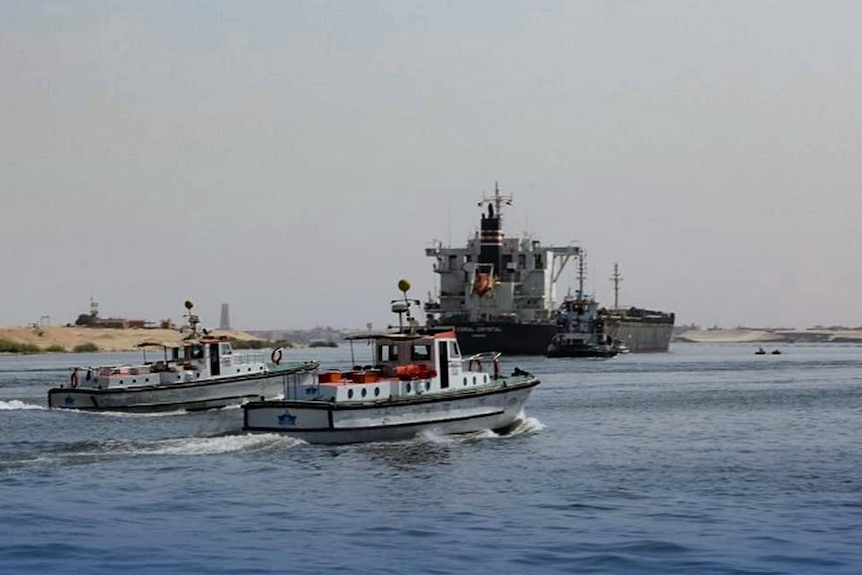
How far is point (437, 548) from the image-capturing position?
2689cm

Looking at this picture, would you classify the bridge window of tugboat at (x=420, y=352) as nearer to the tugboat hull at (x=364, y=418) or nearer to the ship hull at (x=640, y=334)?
the tugboat hull at (x=364, y=418)

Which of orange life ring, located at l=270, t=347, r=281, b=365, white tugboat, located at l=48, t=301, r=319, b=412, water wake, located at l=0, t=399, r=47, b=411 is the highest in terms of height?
orange life ring, located at l=270, t=347, r=281, b=365

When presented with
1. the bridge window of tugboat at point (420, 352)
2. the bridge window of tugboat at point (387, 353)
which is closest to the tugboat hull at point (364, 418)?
the bridge window of tugboat at point (420, 352)

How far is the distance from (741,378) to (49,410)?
52682 millimetres

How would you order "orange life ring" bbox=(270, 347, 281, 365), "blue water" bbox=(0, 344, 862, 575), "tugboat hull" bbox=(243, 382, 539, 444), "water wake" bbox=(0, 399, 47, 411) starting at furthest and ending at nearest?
"water wake" bbox=(0, 399, 47, 411) → "orange life ring" bbox=(270, 347, 281, 365) → "tugboat hull" bbox=(243, 382, 539, 444) → "blue water" bbox=(0, 344, 862, 575)

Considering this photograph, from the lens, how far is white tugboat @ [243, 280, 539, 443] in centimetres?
4300

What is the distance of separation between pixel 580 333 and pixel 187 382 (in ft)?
300

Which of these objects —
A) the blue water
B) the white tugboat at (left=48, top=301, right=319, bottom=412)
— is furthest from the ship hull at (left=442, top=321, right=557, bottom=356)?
the blue water

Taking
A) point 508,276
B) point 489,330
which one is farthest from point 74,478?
point 508,276

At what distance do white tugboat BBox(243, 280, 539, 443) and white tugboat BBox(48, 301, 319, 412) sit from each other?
14.6 meters

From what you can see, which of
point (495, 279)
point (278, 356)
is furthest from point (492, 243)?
point (278, 356)

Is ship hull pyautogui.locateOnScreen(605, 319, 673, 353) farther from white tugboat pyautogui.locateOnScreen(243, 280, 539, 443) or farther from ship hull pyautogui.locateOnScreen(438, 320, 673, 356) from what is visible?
white tugboat pyautogui.locateOnScreen(243, 280, 539, 443)

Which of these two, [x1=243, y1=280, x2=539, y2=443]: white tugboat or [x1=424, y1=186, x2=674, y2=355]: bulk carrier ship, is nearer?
[x1=243, y1=280, x2=539, y2=443]: white tugboat

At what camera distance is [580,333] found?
493 feet
